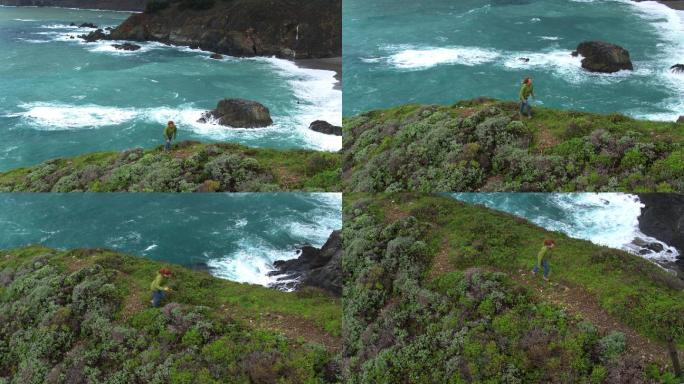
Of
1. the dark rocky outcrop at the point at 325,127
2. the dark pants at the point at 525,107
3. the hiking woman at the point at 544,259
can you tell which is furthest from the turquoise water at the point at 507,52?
the hiking woman at the point at 544,259

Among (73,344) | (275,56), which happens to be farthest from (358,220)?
(275,56)

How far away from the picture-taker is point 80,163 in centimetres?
1775

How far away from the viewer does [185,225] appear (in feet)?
57.7

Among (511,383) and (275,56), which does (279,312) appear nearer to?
(511,383)

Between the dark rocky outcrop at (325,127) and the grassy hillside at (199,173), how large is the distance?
453 inches

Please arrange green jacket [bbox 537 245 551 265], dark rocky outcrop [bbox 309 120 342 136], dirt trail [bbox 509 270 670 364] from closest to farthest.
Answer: dirt trail [bbox 509 270 670 364] → green jacket [bbox 537 245 551 265] → dark rocky outcrop [bbox 309 120 342 136]

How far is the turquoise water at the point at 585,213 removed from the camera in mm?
13039

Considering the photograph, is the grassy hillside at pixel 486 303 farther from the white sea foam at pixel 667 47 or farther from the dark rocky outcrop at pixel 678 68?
the dark rocky outcrop at pixel 678 68

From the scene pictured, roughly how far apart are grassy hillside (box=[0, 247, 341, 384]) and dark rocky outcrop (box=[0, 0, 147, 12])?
55811mm

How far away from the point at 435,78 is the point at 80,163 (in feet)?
69.5

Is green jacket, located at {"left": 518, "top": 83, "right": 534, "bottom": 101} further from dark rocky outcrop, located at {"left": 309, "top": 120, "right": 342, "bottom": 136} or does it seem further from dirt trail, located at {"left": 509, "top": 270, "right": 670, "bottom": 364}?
dark rocky outcrop, located at {"left": 309, "top": 120, "right": 342, "bottom": 136}

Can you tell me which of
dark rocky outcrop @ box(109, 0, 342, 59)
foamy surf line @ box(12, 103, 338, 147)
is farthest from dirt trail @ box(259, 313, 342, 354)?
dark rocky outcrop @ box(109, 0, 342, 59)

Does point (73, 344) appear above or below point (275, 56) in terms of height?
below

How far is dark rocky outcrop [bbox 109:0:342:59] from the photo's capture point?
153ft
